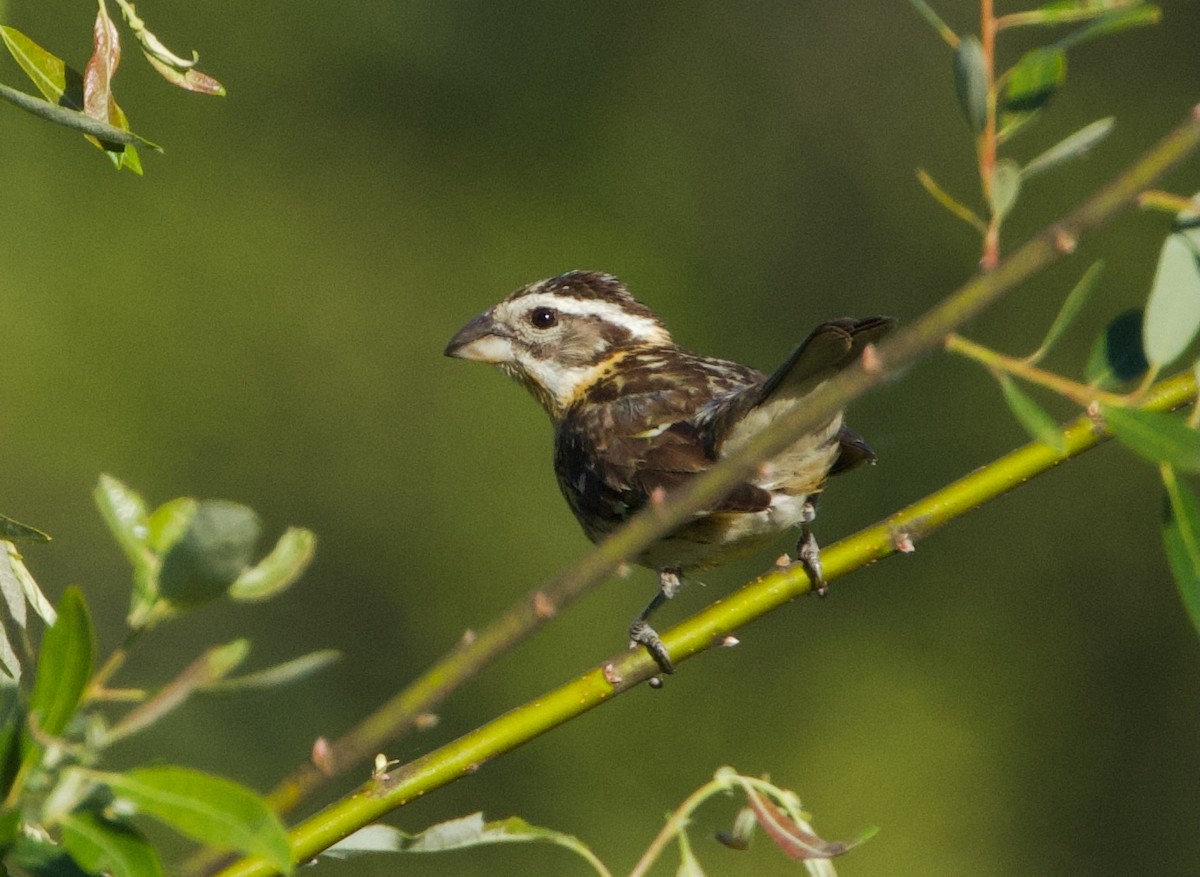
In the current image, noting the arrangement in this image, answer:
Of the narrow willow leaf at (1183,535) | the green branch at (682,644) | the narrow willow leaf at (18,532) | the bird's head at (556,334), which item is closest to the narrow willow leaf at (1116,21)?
the narrow willow leaf at (1183,535)

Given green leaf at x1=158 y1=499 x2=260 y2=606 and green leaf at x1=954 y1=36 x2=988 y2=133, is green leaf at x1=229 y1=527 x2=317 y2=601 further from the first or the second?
green leaf at x1=954 y1=36 x2=988 y2=133

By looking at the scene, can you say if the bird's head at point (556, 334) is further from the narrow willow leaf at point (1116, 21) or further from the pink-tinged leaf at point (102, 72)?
the narrow willow leaf at point (1116, 21)

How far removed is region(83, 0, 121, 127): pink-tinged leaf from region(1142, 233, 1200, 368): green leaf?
1.22 m

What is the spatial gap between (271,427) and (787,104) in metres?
4.59

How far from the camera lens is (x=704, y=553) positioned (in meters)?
4.45

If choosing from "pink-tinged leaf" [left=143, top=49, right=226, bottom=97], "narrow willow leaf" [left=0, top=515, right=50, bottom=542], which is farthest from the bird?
"pink-tinged leaf" [left=143, top=49, right=226, bottom=97]

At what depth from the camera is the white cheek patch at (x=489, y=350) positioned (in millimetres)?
5953

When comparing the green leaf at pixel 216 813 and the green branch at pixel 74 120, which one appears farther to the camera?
the green branch at pixel 74 120

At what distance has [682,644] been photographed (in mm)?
2664

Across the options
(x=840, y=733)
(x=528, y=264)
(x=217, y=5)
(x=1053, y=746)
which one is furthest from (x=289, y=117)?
(x=1053, y=746)

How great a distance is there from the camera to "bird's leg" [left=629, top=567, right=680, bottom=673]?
8.33ft

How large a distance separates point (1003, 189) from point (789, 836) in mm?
906

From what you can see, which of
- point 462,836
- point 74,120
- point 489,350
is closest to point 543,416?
point 489,350

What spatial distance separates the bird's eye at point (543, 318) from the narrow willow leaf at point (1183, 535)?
4.36m
